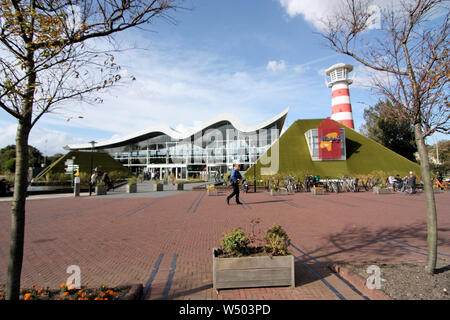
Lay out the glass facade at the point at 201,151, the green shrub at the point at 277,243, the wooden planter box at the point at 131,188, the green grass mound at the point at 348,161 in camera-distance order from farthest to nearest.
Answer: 1. the glass facade at the point at 201,151
2. the green grass mound at the point at 348,161
3. the wooden planter box at the point at 131,188
4. the green shrub at the point at 277,243

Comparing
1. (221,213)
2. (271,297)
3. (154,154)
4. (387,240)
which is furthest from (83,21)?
(154,154)

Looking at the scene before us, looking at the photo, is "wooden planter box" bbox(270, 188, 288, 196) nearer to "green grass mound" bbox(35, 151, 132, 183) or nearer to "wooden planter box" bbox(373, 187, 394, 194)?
"wooden planter box" bbox(373, 187, 394, 194)

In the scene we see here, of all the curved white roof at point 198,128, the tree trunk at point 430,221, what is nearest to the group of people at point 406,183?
the tree trunk at point 430,221

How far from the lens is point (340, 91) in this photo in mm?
37438

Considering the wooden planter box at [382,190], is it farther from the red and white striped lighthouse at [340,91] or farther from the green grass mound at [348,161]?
the red and white striped lighthouse at [340,91]

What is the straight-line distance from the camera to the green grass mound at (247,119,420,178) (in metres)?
27.0

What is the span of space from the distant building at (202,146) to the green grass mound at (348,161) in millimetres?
14639

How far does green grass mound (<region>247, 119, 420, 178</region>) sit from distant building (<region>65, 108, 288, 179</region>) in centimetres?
1464

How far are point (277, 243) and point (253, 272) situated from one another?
51cm

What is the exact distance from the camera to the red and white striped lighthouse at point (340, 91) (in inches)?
1417

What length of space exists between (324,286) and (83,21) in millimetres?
4578

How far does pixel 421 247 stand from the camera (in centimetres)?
511
